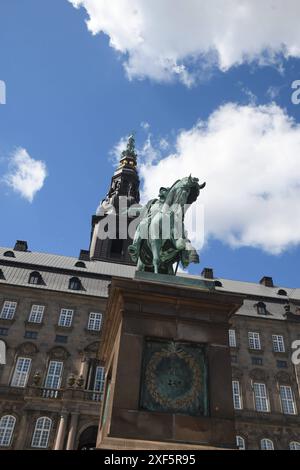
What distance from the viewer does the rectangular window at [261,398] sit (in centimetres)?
3469

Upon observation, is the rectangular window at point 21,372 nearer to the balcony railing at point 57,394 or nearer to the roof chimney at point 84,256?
the balcony railing at point 57,394

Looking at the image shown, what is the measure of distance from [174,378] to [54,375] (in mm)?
29484

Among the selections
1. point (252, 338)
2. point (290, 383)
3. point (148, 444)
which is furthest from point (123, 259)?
point (148, 444)

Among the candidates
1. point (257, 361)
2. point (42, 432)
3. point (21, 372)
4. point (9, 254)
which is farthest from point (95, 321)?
point (257, 361)

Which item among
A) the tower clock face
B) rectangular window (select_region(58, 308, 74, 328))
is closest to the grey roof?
rectangular window (select_region(58, 308, 74, 328))

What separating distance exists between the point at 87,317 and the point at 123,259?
1429 cm

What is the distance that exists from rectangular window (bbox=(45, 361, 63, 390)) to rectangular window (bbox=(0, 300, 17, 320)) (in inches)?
229

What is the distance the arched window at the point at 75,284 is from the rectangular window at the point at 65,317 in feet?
8.26

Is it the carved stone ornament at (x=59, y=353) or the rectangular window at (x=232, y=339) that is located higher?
the rectangular window at (x=232, y=339)

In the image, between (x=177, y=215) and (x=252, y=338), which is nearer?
(x=177, y=215)

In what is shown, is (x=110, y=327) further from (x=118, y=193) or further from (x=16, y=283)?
(x=118, y=193)

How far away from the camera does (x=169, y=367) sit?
6375 mm

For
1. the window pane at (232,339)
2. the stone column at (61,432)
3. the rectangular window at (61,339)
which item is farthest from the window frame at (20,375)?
the window pane at (232,339)
